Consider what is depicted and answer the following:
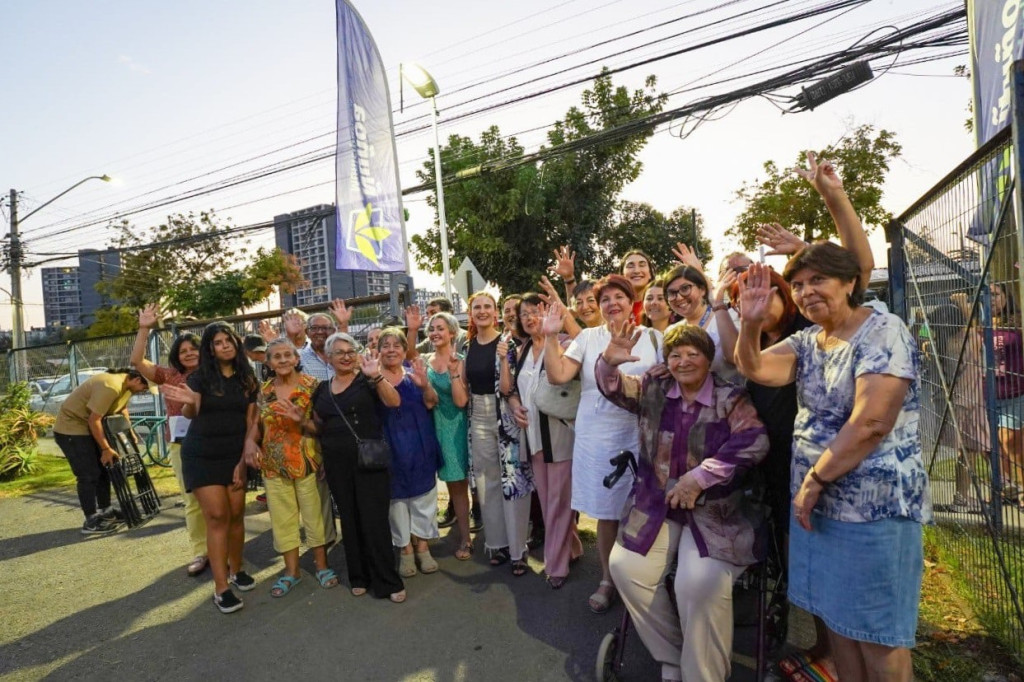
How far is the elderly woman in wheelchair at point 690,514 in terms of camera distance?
2402 millimetres

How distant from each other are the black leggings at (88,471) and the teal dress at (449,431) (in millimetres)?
3915

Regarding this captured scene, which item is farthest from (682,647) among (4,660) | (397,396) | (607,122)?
(607,122)

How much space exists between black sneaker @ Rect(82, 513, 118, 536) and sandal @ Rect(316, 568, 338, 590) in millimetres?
2991

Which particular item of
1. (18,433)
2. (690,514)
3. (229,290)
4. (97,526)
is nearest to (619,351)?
(690,514)

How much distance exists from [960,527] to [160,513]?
6.88 meters

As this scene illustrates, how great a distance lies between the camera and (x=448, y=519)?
5367mm

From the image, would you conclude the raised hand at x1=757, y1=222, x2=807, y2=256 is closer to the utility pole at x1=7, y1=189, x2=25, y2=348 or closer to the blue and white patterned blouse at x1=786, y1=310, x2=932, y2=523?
the blue and white patterned blouse at x1=786, y1=310, x2=932, y2=523

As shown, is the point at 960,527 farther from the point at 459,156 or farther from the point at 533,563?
the point at 459,156

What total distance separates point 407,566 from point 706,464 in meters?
2.53

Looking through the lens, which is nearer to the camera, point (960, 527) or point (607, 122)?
point (960, 527)

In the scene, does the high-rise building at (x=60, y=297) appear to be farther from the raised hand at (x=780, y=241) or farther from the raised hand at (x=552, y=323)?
the raised hand at (x=780, y=241)

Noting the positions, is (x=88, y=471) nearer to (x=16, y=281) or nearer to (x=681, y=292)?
(x=681, y=292)

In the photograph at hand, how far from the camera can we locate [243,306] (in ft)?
74.8

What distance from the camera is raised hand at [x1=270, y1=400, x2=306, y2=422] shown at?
390cm
